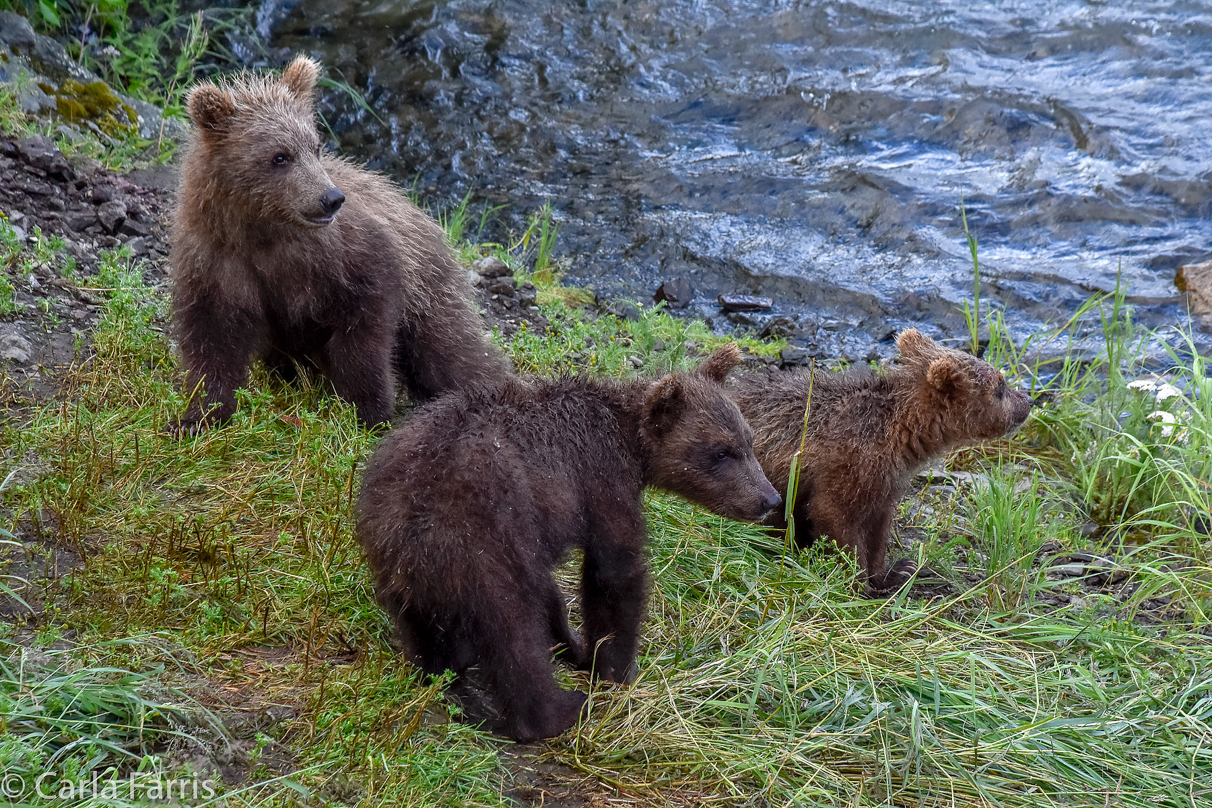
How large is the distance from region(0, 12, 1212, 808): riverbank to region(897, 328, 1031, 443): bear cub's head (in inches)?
13.2

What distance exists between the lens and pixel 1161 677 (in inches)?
175

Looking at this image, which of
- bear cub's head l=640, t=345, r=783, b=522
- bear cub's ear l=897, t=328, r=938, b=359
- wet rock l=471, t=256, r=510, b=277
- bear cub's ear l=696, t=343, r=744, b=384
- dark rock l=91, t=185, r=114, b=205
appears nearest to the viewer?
bear cub's head l=640, t=345, r=783, b=522

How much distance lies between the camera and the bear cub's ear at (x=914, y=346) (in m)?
5.93

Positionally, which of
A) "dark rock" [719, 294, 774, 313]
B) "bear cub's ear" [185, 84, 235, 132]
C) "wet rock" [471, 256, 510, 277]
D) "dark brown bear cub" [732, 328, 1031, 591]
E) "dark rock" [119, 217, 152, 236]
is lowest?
"dark rock" [719, 294, 774, 313]

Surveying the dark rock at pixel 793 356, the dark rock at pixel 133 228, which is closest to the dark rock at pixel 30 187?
the dark rock at pixel 133 228

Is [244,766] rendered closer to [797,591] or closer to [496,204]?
[797,591]

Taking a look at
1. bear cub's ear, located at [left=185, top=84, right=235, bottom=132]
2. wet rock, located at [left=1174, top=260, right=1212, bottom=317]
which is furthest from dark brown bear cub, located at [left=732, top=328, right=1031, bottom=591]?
wet rock, located at [left=1174, top=260, right=1212, bottom=317]

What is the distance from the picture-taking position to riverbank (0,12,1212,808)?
3.39 meters

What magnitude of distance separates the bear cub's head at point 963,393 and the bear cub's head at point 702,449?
149 centimetres

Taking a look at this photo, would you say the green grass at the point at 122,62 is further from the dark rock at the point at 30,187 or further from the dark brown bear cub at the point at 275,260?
the dark brown bear cub at the point at 275,260

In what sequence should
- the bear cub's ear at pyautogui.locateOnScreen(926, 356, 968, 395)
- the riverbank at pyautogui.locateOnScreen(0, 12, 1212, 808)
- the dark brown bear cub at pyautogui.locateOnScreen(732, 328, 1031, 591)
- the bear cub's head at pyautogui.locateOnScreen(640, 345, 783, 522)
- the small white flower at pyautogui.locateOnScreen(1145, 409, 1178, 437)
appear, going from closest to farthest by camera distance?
the riverbank at pyautogui.locateOnScreen(0, 12, 1212, 808) → the bear cub's head at pyautogui.locateOnScreen(640, 345, 783, 522) → the dark brown bear cub at pyautogui.locateOnScreen(732, 328, 1031, 591) → the bear cub's ear at pyautogui.locateOnScreen(926, 356, 968, 395) → the small white flower at pyautogui.locateOnScreen(1145, 409, 1178, 437)

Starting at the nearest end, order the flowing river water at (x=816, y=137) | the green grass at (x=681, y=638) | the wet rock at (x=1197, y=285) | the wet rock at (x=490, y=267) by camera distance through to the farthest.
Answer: the green grass at (x=681, y=638) → the wet rock at (x=490, y=267) → the wet rock at (x=1197, y=285) → the flowing river water at (x=816, y=137)

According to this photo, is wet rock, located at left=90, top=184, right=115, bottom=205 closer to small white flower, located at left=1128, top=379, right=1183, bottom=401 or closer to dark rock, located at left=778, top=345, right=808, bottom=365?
dark rock, located at left=778, top=345, right=808, bottom=365

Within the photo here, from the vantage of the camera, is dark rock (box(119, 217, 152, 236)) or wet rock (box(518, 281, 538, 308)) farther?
wet rock (box(518, 281, 538, 308))
